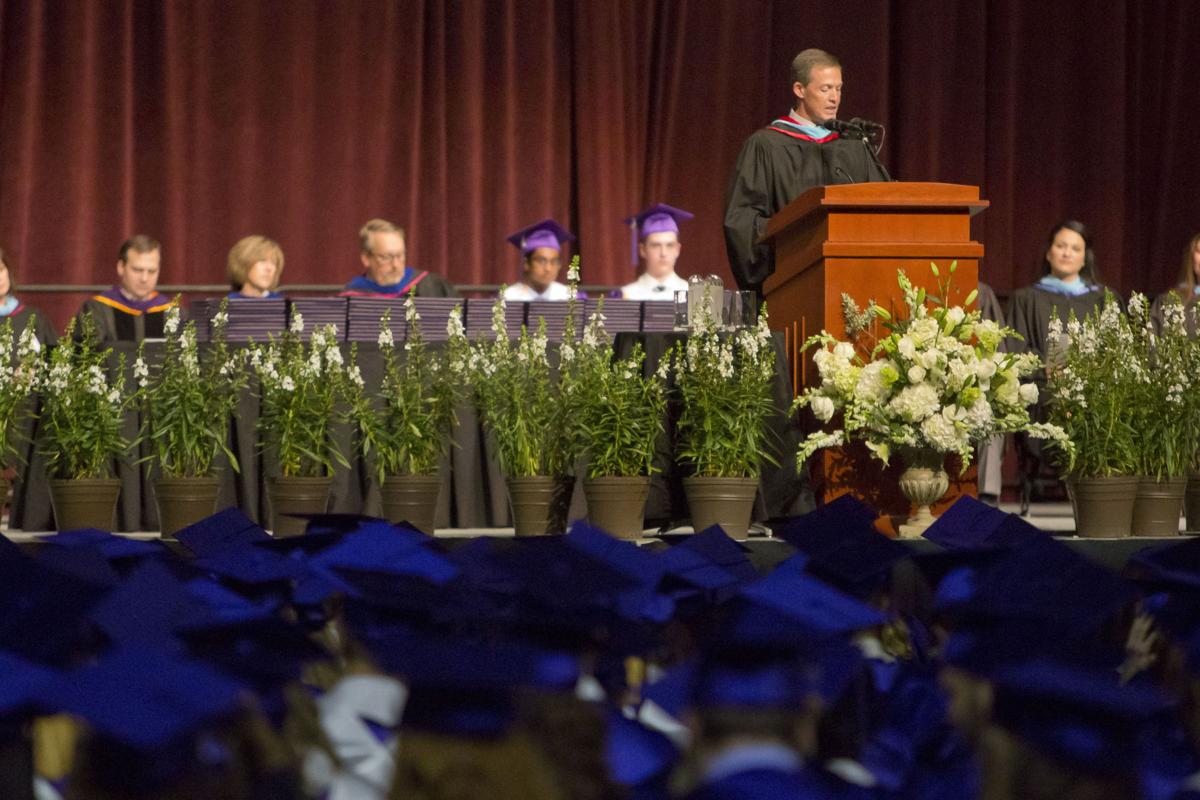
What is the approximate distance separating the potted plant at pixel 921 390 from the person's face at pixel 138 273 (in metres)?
5.10

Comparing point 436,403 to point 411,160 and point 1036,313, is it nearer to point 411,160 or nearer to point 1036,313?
point 1036,313

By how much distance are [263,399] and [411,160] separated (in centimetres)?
498

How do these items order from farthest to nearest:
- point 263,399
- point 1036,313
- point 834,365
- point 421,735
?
1. point 1036,313
2. point 263,399
3. point 834,365
4. point 421,735

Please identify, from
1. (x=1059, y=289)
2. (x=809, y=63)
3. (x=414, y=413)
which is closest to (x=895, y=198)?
(x=414, y=413)

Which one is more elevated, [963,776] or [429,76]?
[429,76]

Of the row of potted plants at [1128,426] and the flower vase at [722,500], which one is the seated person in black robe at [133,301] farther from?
the row of potted plants at [1128,426]

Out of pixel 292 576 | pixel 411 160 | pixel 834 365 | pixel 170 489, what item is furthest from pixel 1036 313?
pixel 292 576

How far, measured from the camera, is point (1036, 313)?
24.8 feet

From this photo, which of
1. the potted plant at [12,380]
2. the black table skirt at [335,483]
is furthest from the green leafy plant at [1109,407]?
the potted plant at [12,380]

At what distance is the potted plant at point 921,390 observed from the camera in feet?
11.1

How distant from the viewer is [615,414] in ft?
12.4

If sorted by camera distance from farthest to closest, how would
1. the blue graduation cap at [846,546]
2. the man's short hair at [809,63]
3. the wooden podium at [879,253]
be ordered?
the man's short hair at [809,63] < the wooden podium at [879,253] < the blue graduation cap at [846,546]

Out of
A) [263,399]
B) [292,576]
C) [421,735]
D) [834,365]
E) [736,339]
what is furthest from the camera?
[263,399]

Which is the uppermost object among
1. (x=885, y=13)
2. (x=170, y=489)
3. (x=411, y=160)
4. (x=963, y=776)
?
(x=885, y=13)
